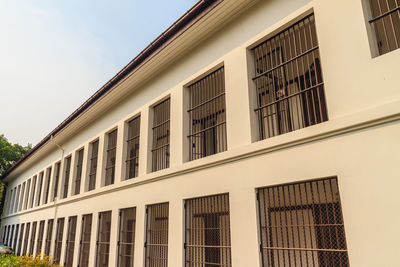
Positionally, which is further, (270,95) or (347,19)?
(270,95)

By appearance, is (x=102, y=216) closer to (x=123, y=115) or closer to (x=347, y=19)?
(x=123, y=115)

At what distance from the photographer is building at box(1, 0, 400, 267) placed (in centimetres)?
426

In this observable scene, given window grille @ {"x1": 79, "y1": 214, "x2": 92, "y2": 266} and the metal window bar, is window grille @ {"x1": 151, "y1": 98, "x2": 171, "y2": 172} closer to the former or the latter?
the metal window bar

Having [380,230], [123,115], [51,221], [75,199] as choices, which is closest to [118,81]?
[123,115]

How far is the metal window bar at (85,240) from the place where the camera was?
1180 centimetres

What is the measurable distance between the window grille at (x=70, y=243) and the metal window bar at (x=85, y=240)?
40.9 inches

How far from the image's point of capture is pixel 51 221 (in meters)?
15.9

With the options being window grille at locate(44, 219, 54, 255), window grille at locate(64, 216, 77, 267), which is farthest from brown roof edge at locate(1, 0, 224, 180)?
window grille at locate(44, 219, 54, 255)

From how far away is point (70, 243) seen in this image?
1320 cm

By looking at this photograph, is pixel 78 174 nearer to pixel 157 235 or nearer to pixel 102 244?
pixel 102 244

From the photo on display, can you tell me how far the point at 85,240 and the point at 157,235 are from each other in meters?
5.29

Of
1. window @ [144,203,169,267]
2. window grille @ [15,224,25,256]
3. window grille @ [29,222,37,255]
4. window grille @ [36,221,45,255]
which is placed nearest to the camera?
window @ [144,203,169,267]

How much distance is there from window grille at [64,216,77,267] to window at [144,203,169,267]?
19.8ft

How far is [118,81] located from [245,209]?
6.56 meters
